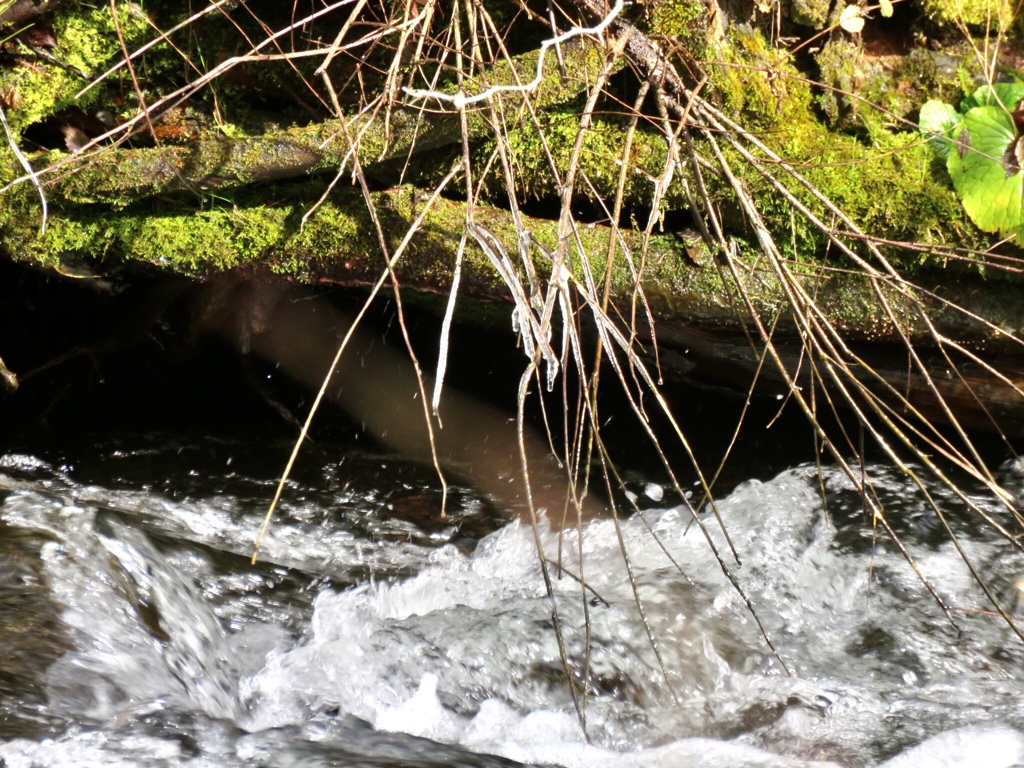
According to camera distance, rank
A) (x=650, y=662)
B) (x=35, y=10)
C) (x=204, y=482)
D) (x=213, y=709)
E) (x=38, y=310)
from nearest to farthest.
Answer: (x=213, y=709)
(x=650, y=662)
(x=35, y=10)
(x=204, y=482)
(x=38, y=310)

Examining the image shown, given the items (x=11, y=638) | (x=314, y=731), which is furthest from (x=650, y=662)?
(x=11, y=638)

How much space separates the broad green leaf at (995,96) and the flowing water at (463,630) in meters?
1.28

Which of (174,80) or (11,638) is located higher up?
(174,80)

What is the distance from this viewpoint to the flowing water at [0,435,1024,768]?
1.91 metres

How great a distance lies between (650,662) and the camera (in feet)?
8.32

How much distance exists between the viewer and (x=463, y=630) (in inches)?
100

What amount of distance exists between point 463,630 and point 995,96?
2.21 meters

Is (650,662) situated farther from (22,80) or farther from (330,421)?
(22,80)

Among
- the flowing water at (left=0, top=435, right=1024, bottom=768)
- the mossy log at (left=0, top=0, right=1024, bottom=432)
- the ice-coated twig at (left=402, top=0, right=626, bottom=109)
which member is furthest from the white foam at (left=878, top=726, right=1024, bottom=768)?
the ice-coated twig at (left=402, top=0, right=626, bottom=109)

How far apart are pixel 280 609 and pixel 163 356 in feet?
5.07

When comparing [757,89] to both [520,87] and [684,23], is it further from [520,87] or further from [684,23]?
[520,87]

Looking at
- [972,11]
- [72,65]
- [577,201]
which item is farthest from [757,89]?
[72,65]

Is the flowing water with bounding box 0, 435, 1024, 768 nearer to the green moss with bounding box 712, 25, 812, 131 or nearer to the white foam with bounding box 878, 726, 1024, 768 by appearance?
the white foam with bounding box 878, 726, 1024, 768

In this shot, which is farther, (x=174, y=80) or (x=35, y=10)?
(x=174, y=80)
